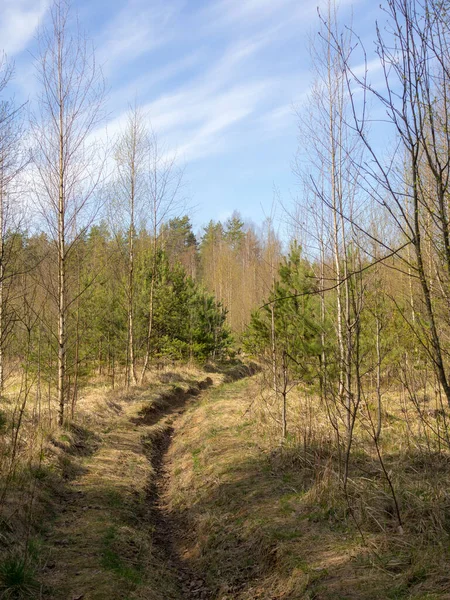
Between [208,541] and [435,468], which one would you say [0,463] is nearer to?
[208,541]

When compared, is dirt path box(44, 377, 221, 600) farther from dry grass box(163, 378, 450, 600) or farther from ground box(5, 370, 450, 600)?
dry grass box(163, 378, 450, 600)

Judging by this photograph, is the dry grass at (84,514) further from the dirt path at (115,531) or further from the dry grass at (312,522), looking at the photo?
the dry grass at (312,522)

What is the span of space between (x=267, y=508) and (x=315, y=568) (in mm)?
1613

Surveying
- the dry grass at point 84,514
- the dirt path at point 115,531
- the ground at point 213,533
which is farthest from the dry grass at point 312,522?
the dry grass at point 84,514

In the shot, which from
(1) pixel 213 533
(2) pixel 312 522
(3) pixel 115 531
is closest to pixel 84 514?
(3) pixel 115 531

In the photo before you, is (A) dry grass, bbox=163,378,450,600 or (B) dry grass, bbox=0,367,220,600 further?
(B) dry grass, bbox=0,367,220,600

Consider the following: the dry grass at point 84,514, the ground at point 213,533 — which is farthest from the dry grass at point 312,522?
the dry grass at point 84,514

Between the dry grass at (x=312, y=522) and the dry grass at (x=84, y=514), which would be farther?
the dry grass at (x=84, y=514)

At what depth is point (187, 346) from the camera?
22203 mm

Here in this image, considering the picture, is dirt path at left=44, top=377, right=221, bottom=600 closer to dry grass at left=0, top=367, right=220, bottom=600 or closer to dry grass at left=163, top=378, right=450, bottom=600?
dry grass at left=0, top=367, right=220, bottom=600

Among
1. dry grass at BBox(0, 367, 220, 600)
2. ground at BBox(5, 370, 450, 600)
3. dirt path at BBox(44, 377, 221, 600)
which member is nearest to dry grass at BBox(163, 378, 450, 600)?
ground at BBox(5, 370, 450, 600)

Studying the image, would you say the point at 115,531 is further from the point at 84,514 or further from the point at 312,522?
the point at 312,522

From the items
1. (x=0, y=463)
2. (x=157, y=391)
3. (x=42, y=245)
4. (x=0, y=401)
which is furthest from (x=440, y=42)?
→ (x=157, y=391)

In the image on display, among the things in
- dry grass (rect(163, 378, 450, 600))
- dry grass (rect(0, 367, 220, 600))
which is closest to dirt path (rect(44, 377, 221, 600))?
dry grass (rect(0, 367, 220, 600))
